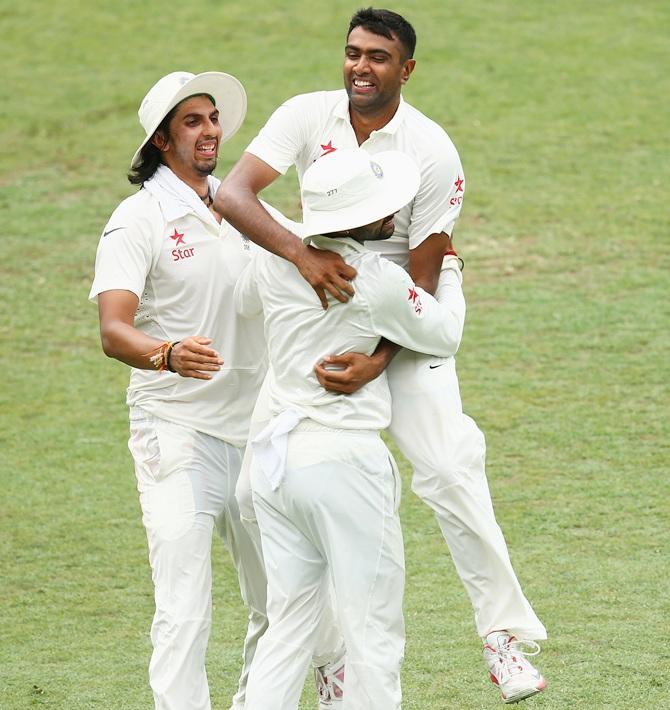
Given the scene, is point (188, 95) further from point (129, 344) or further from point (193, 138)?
point (129, 344)

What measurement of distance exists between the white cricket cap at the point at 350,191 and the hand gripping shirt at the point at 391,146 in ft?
1.50

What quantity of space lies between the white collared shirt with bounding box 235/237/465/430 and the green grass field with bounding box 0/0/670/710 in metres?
1.78

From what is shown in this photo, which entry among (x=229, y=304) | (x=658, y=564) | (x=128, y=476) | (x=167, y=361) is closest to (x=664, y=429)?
(x=658, y=564)

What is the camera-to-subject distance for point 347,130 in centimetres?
570

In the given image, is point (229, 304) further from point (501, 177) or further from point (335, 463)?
point (501, 177)

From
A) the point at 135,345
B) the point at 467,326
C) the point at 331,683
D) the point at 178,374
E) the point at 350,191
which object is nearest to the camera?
the point at 350,191

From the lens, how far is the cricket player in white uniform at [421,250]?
18.0 feet

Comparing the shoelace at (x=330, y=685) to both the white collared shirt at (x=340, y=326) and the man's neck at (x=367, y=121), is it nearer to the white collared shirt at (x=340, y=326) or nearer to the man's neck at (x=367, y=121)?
the white collared shirt at (x=340, y=326)

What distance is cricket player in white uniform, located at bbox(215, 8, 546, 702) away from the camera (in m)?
5.48

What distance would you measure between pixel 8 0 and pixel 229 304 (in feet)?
49.4

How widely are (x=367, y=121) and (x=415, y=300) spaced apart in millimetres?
859

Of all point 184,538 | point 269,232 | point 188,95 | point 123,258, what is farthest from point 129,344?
point 188,95

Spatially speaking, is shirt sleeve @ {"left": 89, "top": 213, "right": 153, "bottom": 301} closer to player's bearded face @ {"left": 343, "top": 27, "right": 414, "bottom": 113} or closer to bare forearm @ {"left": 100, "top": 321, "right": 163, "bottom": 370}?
bare forearm @ {"left": 100, "top": 321, "right": 163, "bottom": 370}

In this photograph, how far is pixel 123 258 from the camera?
565cm
